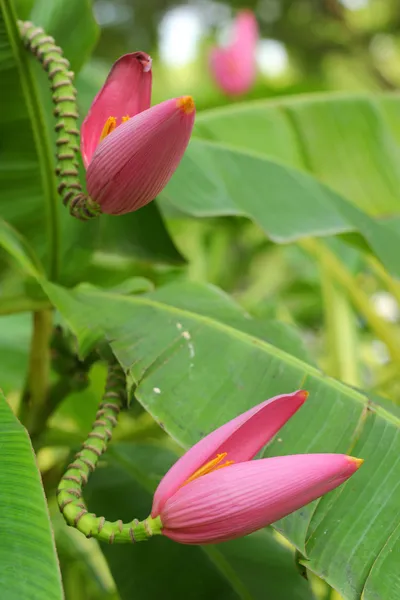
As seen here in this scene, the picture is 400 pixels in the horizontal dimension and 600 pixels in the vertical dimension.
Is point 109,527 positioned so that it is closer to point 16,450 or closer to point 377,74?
point 16,450

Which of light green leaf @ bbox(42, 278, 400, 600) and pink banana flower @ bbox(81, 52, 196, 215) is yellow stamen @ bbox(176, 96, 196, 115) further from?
light green leaf @ bbox(42, 278, 400, 600)

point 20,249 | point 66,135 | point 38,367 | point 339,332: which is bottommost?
point 339,332

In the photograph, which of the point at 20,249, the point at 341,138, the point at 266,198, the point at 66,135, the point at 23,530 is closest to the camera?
the point at 23,530

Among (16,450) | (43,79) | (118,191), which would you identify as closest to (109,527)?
(16,450)

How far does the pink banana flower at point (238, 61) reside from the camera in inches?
53.9

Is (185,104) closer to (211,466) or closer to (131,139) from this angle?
(131,139)

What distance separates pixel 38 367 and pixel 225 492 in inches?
12.3

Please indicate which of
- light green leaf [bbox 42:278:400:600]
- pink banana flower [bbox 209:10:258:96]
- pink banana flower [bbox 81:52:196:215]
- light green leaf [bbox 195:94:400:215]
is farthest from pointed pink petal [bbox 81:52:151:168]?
pink banana flower [bbox 209:10:258:96]

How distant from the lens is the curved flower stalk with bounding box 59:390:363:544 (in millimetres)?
308

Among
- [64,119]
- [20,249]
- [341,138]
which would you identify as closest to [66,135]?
[64,119]

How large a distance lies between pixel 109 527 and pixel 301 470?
0.09 m

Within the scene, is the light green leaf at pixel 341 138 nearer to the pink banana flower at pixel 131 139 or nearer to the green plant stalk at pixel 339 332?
the green plant stalk at pixel 339 332

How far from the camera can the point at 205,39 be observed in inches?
151

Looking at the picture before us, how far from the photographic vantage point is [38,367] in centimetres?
58
